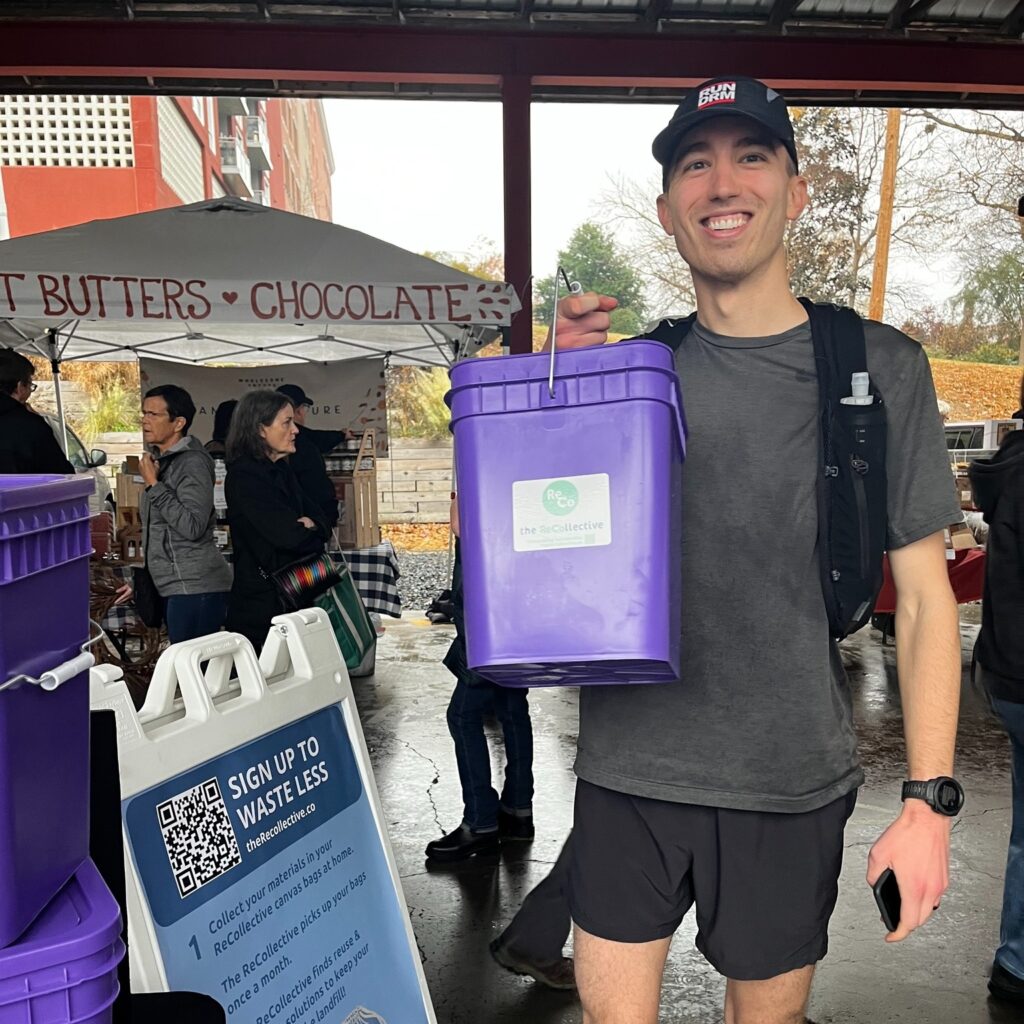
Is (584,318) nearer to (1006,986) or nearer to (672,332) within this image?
(672,332)

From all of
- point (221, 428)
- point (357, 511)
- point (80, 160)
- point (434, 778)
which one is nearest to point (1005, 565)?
point (434, 778)

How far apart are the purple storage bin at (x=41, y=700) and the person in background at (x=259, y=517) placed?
342cm

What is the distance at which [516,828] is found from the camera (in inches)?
161

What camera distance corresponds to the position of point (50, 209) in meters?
19.2

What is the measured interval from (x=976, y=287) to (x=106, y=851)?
1005 inches

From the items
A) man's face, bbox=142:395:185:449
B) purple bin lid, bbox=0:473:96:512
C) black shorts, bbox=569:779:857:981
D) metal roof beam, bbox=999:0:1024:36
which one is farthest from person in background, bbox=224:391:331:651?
metal roof beam, bbox=999:0:1024:36

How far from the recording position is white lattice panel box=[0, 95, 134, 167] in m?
19.0

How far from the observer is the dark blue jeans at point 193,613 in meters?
4.85

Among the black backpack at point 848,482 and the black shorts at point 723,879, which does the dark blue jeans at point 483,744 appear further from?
the black backpack at point 848,482

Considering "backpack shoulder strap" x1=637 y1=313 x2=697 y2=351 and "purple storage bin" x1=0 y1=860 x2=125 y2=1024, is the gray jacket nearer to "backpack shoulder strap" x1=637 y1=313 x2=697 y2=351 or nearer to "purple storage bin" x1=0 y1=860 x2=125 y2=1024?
"backpack shoulder strap" x1=637 y1=313 x2=697 y2=351

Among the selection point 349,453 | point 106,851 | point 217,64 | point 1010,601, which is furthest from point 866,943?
point 217,64

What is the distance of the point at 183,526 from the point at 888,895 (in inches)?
147

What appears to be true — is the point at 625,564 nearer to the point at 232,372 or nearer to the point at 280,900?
the point at 280,900

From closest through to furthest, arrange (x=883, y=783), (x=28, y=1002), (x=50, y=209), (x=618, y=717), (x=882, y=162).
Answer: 1. (x=28, y=1002)
2. (x=618, y=717)
3. (x=883, y=783)
4. (x=50, y=209)
5. (x=882, y=162)
